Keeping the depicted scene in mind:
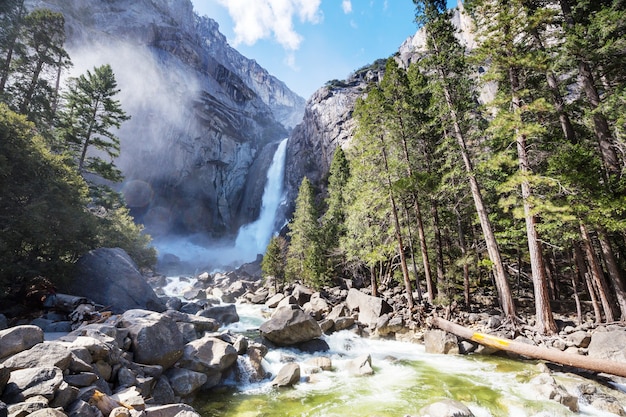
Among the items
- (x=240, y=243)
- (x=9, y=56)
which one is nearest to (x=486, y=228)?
(x=9, y=56)

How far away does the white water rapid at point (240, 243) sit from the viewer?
5768 cm

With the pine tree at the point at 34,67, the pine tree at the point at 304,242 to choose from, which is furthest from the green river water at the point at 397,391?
the pine tree at the point at 34,67

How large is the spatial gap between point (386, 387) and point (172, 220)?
63544 mm

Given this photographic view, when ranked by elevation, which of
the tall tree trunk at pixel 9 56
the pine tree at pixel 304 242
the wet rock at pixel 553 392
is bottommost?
the wet rock at pixel 553 392

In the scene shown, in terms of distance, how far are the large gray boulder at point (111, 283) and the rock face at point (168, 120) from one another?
5022 cm

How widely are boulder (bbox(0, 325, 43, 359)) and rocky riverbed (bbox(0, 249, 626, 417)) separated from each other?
0.6 inches

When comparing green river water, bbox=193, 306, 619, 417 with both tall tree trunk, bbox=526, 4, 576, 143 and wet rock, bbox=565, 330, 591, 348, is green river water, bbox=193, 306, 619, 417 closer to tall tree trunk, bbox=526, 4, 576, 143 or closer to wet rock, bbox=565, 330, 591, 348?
wet rock, bbox=565, 330, 591, 348

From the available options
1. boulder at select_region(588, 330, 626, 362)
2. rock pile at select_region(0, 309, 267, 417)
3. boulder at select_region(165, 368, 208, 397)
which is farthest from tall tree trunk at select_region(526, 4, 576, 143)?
boulder at select_region(165, 368, 208, 397)

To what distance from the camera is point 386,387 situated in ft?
26.7

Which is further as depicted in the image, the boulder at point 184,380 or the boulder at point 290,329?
the boulder at point 290,329

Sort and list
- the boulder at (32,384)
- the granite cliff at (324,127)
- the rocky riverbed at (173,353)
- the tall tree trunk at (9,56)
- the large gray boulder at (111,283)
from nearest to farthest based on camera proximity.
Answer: the boulder at (32,384) < the rocky riverbed at (173,353) < the large gray boulder at (111,283) < the tall tree trunk at (9,56) < the granite cliff at (324,127)

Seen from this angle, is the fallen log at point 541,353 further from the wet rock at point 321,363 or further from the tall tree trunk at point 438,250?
the wet rock at point 321,363

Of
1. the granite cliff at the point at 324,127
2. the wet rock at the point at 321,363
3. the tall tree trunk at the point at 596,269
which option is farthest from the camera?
the granite cliff at the point at 324,127

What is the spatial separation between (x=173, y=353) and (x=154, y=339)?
2.08 ft
